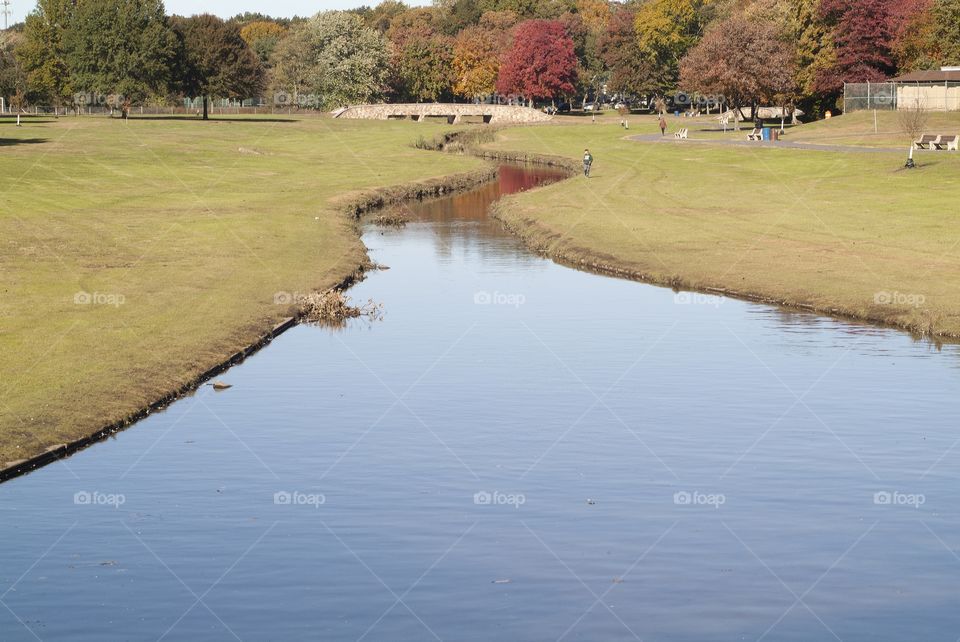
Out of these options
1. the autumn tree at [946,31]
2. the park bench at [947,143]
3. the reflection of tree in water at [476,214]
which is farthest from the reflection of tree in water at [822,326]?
the autumn tree at [946,31]

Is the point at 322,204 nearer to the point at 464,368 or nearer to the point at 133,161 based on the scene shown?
the point at 133,161

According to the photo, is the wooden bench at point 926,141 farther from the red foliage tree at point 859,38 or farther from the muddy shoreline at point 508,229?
the red foliage tree at point 859,38

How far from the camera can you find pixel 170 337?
1403 inches

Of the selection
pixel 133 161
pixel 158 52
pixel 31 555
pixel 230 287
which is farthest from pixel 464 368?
pixel 158 52

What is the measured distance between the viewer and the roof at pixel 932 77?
120844mm

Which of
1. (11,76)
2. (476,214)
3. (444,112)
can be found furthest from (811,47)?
(11,76)

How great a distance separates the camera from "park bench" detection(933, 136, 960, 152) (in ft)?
299

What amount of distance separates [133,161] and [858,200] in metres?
53.9

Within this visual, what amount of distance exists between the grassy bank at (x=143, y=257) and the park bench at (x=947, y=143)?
114ft

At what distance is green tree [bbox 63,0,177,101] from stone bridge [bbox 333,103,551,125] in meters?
38.2

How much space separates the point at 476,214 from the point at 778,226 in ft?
63.6

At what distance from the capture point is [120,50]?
514 ft

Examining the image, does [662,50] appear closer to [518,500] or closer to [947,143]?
[947,143]

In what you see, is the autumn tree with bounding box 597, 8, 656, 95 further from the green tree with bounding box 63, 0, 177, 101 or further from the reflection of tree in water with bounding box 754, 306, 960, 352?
the reflection of tree in water with bounding box 754, 306, 960, 352
